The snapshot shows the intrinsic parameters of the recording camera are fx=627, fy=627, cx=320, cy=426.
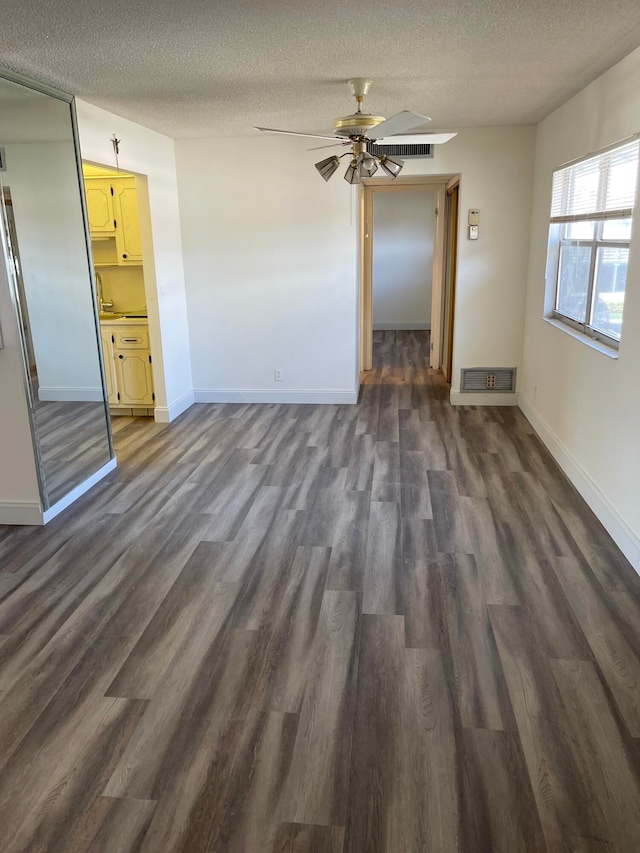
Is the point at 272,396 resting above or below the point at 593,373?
below

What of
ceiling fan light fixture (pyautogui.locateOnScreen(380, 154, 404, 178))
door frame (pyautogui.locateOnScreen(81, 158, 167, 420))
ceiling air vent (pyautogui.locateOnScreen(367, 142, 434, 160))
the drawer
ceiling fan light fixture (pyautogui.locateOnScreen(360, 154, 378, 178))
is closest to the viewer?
ceiling fan light fixture (pyautogui.locateOnScreen(360, 154, 378, 178))

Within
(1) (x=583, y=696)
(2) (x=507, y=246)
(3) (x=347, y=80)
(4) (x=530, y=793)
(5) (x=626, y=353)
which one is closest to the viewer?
(4) (x=530, y=793)

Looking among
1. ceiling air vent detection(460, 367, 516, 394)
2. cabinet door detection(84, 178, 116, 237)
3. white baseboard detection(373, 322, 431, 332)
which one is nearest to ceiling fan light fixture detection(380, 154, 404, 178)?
ceiling air vent detection(460, 367, 516, 394)

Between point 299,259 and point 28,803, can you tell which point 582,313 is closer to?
point 299,259

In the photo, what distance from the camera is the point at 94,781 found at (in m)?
2.01

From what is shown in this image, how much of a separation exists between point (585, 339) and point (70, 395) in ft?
11.3

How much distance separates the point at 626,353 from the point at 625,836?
237 centimetres

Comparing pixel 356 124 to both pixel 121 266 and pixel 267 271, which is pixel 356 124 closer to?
pixel 267 271

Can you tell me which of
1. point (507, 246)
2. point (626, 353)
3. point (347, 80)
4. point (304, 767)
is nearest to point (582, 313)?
point (626, 353)

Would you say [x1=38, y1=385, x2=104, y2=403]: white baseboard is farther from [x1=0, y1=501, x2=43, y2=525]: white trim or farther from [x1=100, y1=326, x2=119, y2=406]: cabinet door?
[x1=100, y1=326, x2=119, y2=406]: cabinet door

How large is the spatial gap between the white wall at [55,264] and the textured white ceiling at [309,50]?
0.51m

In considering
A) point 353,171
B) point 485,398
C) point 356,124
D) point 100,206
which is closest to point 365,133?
point 356,124

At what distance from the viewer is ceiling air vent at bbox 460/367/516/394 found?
20.7 ft

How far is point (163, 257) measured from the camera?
5.87 metres
